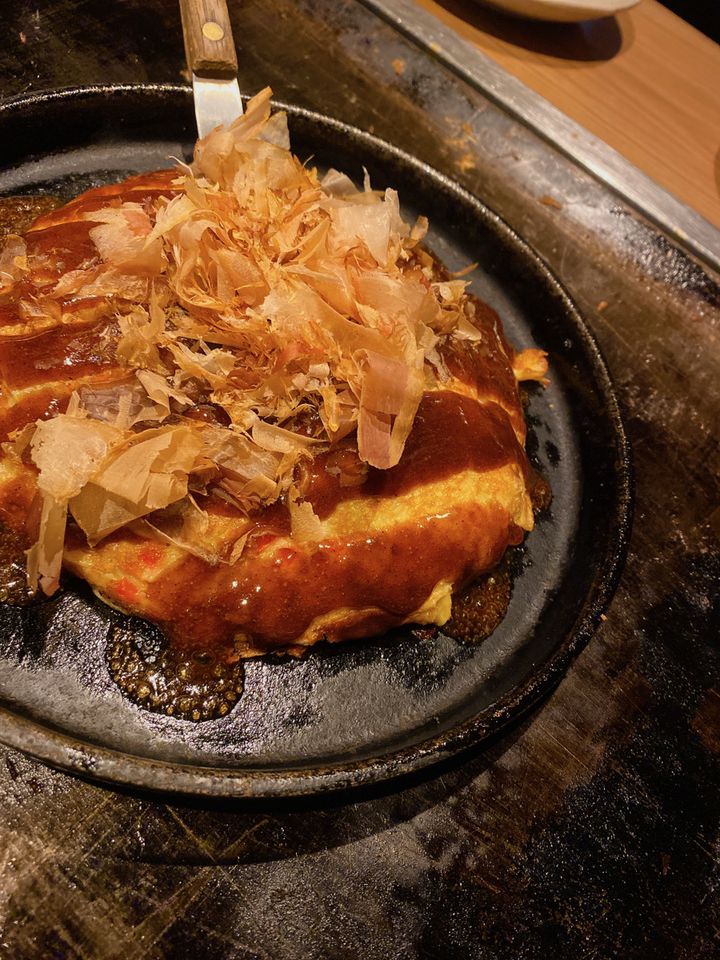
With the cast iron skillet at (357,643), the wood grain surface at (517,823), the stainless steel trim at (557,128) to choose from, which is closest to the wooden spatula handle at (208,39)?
the cast iron skillet at (357,643)

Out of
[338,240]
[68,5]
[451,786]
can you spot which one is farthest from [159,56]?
[451,786]

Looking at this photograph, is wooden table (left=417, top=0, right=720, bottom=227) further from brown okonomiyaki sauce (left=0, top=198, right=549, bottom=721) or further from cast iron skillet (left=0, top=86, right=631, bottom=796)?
brown okonomiyaki sauce (left=0, top=198, right=549, bottom=721)

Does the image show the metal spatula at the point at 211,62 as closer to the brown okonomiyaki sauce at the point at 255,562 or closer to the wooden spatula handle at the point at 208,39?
the wooden spatula handle at the point at 208,39

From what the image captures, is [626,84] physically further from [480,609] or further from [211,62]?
[480,609]

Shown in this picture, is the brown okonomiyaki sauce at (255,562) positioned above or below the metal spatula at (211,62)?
below

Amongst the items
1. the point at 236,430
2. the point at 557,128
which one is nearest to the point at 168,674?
the point at 236,430

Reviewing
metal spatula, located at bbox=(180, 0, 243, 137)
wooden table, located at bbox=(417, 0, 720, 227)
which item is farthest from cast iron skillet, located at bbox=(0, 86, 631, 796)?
wooden table, located at bbox=(417, 0, 720, 227)

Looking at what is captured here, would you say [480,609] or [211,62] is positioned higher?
[211,62]
